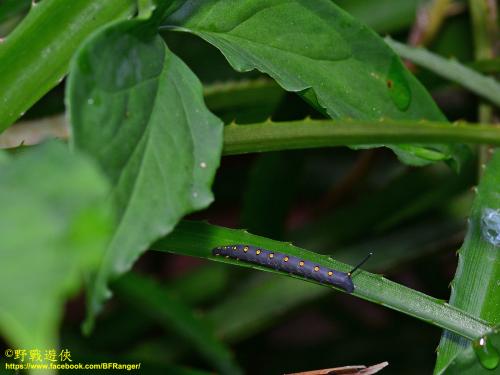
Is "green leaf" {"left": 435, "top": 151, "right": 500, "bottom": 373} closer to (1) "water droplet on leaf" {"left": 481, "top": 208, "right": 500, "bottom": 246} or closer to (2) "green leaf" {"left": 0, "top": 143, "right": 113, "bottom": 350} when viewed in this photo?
(1) "water droplet on leaf" {"left": 481, "top": 208, "right": 500, "bottom": 246}

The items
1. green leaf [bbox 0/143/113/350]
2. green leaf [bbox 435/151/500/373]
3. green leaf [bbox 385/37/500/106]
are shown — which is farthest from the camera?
green leaf [bbox 385/37/500/106]

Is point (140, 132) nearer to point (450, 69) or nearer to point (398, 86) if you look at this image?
point (398, 86)

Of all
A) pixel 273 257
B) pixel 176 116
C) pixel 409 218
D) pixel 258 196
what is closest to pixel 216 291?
pixel 258 196

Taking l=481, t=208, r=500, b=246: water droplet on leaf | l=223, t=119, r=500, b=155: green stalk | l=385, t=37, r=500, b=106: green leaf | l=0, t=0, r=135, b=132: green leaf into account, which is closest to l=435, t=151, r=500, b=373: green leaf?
l=481, t=208, r=500, b=246: water droplet on leaf

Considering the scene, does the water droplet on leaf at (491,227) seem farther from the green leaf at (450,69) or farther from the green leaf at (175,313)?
the green leaf at (175,313)

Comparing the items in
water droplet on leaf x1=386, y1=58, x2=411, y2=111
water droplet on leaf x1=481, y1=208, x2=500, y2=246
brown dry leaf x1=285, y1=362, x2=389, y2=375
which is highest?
water droplet on leaf x1=386, y1=58, x2=411, y2=111

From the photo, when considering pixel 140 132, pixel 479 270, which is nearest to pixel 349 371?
pixel 479 270
